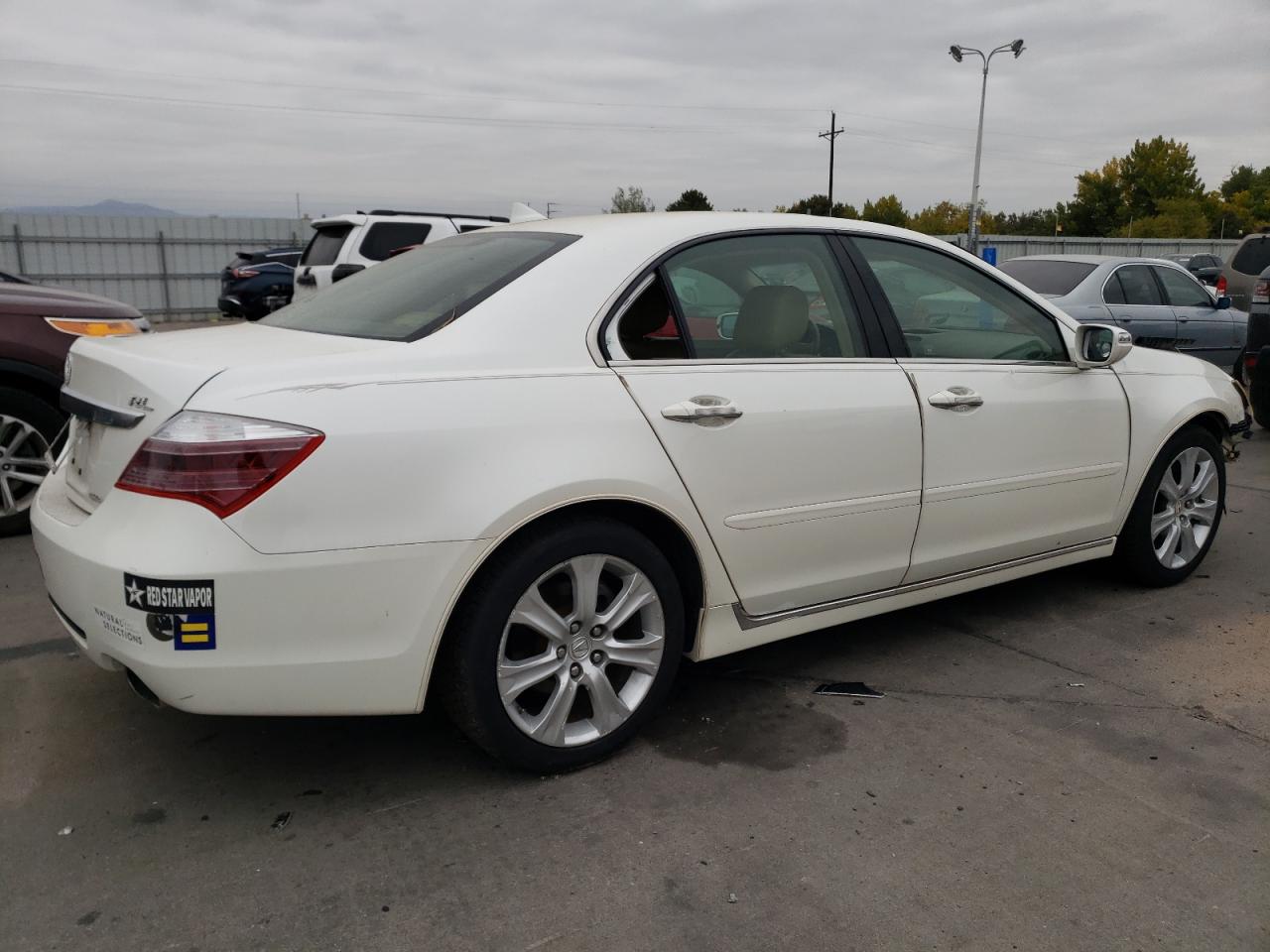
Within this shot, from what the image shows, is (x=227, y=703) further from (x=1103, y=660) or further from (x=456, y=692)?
(x=1103, y=660)

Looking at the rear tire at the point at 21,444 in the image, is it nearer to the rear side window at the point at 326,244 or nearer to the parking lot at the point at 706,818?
the parking lot at the point at 706,818

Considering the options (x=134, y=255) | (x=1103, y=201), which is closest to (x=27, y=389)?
(x=134, y=255)

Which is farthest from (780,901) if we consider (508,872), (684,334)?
(684,334)

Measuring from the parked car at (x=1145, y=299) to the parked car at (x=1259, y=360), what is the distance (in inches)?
32.2

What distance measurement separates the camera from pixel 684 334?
3201mm

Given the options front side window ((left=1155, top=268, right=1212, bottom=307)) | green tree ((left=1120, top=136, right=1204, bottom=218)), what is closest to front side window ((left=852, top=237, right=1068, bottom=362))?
front side window ((left=1155, top=268, right=1212, bottom=307))

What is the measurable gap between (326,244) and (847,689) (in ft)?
34.3

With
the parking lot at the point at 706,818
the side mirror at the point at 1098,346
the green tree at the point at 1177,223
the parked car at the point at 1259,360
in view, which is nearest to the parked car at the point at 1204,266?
the parked car at the point at 1259,360

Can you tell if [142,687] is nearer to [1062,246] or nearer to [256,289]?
[256,289]

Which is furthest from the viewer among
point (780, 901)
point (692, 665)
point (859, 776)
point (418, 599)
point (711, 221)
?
point (692, 665)

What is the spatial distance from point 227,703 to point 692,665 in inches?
71.0

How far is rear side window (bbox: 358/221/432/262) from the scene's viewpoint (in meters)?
12.1

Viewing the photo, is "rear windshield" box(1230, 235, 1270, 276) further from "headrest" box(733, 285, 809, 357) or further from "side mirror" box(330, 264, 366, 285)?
"headrest" box(733, 285, 809, 357)

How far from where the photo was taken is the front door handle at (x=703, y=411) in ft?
9.92
